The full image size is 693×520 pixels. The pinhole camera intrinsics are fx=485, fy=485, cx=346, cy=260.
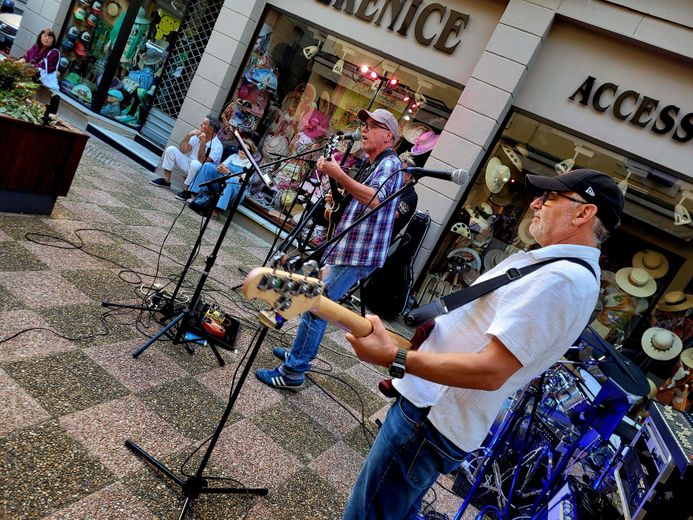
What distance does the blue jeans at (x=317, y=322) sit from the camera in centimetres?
325

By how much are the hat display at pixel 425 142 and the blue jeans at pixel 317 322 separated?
382 cm

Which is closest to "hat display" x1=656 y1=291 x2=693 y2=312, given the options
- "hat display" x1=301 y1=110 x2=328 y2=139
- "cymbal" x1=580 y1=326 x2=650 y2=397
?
"cymbal" x1=580 y1=326 x2=650 y2=397

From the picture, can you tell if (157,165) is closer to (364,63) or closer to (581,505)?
(364,63)

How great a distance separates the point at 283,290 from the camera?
4.73 ft

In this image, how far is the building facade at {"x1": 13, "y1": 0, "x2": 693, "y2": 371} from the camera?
5.58 m

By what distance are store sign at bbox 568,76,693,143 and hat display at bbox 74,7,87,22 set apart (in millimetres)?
9278

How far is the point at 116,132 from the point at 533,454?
8593 millimetres

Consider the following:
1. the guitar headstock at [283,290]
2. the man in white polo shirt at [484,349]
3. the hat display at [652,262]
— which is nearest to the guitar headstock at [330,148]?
the man in white polo shirt at [484,349]

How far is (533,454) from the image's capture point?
126 inches

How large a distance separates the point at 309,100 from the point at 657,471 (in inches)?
274

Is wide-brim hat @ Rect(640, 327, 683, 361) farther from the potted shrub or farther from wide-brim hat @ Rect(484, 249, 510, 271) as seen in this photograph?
the potted shrub

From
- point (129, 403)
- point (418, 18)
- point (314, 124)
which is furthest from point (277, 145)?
point (129, 403)

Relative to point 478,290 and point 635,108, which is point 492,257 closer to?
point 635,108

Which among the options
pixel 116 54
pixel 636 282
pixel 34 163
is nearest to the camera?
pixel 34 163
